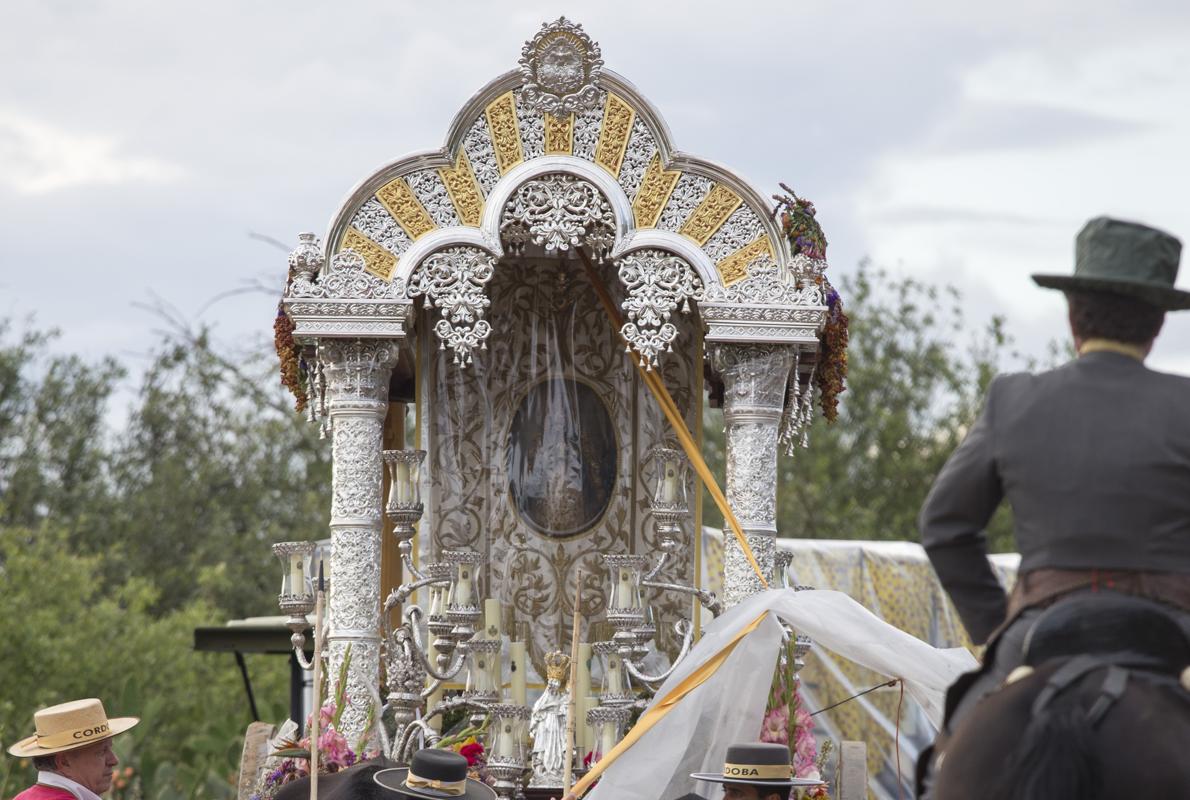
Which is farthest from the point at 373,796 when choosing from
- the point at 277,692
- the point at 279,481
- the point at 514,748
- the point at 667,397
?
the point at 279,481

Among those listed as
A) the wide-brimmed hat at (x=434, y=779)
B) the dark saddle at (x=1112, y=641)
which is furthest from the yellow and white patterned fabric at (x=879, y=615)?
the dark saddle at (x=1112, y=641)

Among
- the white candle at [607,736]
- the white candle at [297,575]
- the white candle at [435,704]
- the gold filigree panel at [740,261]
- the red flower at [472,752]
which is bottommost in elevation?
the red flower at [472,752]

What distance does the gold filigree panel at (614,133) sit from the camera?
9.72 m

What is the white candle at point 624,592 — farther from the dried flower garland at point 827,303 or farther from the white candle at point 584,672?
the dried flower garland at point 827,303

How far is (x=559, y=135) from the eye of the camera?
9734 millimetres

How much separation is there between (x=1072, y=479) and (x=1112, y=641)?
1.36 feet

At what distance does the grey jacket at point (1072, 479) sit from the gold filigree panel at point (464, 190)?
5.56 m

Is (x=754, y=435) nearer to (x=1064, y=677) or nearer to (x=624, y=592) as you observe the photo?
(x=624, y=592)

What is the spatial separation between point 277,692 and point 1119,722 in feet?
73.2

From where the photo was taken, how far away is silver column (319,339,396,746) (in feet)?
31.1

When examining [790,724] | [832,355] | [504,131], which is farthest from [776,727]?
[504,131]

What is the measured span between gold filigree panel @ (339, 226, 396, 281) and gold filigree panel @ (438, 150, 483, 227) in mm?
434

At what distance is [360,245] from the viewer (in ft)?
31.7

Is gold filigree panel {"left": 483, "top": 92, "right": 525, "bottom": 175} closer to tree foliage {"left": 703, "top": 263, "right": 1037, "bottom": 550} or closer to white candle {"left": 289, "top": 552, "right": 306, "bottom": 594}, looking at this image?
white candle {"left": 289, "top": 552, "right": 306, "bottom": 594}
